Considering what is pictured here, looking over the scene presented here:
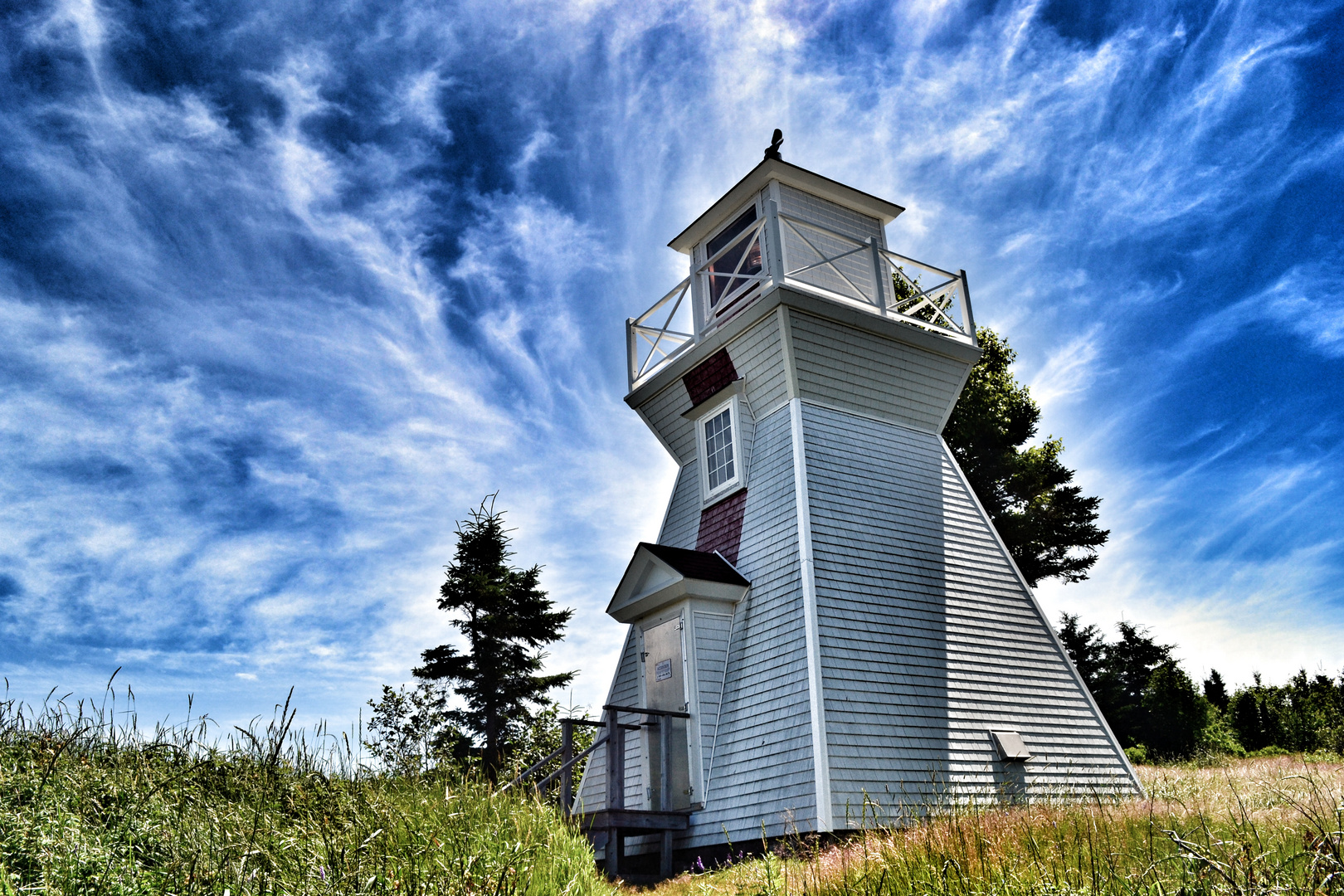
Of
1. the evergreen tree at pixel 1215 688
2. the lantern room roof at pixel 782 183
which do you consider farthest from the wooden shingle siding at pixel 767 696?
the evergreen tree at pixel 1215 688

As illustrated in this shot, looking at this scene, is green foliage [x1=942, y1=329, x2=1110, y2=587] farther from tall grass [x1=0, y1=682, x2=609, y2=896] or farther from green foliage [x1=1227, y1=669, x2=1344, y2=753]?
tall grass [x1=0, y1=682, x2=609, y2=896]

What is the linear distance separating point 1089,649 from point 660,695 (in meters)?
18.2

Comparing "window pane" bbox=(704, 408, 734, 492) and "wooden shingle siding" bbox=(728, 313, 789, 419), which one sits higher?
"wooden shingle siding" bbox=(728, 313, 789, 419)

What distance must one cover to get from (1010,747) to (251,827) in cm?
904

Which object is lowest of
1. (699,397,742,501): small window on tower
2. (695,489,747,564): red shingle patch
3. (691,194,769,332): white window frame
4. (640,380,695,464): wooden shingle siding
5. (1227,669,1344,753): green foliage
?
(1227,669,1344,753): green foliage

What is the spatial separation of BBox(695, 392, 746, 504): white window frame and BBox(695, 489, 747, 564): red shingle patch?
0.50 ft

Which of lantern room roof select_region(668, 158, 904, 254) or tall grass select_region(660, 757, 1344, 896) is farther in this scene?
lantern room roof select_region(668, 158, 904, 254)

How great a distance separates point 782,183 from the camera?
15.1 m

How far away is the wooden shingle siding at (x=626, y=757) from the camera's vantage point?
39.5 feet

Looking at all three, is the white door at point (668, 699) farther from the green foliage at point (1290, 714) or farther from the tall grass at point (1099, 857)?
the green foliage at point (1290, 714)

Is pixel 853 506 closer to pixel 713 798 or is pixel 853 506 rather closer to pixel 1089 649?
pixel 713 798

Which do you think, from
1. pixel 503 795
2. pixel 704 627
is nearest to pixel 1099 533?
pixel 704 627

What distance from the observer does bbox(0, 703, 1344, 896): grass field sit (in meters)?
4.49

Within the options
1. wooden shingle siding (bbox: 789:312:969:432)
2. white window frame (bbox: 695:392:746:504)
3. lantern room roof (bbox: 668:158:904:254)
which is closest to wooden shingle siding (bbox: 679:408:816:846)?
white window frame (bbox: 695:392:746:504)
